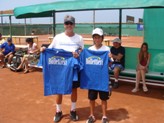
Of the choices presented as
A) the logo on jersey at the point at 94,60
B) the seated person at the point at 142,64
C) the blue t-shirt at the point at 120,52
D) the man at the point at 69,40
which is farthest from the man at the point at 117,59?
the logo on jersey at the point at 94,60

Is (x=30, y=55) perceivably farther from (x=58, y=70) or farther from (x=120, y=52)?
(x=58, y=70)

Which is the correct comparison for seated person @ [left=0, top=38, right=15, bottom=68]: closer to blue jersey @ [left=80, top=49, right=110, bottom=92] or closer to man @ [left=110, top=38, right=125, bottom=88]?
man @ [left=110, top=38, right=125, bottom=88]

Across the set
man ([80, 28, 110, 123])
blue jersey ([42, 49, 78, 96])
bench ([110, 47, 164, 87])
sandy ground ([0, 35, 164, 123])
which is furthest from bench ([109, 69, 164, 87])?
blue jersey ([42, 49, 78, 96])

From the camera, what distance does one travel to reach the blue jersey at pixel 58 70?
4.53m

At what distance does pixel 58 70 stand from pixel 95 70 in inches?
26.3

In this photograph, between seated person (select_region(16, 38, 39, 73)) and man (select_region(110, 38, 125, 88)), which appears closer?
man (select_region(110, 38, 125, 88))

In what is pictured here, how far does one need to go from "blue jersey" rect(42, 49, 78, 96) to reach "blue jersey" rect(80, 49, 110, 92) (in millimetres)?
189

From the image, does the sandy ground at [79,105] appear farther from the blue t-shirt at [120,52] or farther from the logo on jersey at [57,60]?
the logo on jersey at [57,60]

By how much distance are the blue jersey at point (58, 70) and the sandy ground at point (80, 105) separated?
24.7 inches

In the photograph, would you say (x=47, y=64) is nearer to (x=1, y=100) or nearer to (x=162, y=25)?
(x=1, y=100)

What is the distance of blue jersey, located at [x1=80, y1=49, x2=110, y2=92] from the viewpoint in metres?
4.44

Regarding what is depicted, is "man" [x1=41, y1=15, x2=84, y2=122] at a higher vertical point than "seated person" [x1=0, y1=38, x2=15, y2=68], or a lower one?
higher

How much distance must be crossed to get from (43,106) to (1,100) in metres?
1.15

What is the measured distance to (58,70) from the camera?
15.2ft
